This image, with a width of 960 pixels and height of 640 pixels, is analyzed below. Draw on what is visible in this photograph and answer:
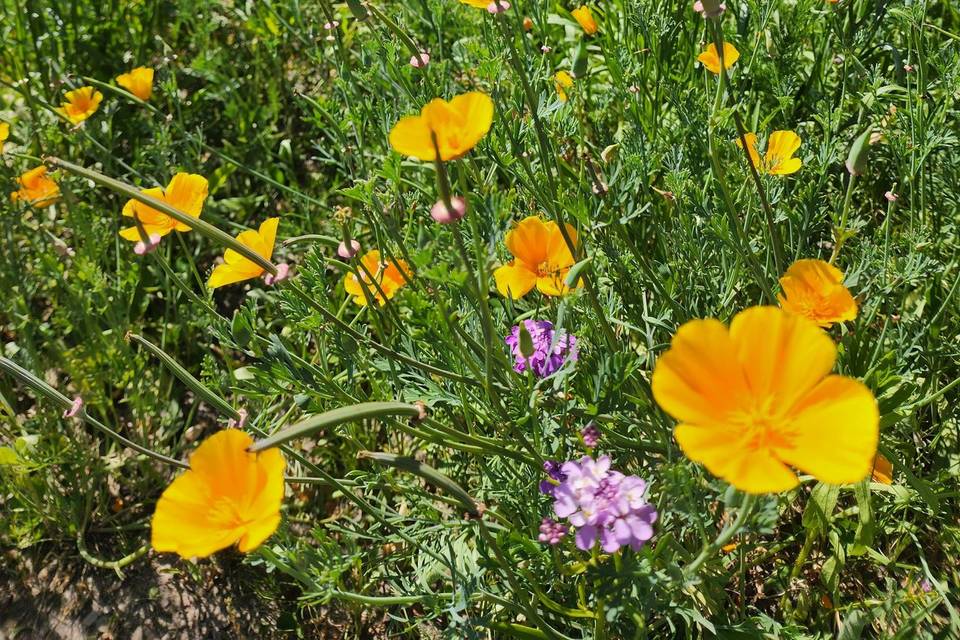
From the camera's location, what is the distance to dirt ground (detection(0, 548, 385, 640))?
241 cm

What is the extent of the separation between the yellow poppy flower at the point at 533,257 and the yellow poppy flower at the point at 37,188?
1.72m

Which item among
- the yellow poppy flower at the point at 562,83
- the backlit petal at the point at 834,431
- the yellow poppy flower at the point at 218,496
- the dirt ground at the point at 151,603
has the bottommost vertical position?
the dirt ground at the point at 151,603

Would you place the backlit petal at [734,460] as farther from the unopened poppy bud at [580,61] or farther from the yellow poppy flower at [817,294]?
the unopened poppy bud at [580,61]

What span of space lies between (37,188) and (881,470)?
2.80 meters

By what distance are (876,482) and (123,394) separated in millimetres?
2505

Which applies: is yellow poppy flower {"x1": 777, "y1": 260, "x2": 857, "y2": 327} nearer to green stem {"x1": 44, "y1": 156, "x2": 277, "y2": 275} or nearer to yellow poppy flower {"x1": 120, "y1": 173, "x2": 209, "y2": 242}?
green stem {"x1": 44, "y1": 156, "x2": 277, "y2": 275}

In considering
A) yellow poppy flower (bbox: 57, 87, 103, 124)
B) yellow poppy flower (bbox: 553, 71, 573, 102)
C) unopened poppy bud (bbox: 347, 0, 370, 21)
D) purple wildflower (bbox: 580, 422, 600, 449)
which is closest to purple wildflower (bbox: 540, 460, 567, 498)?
purple wildflower (bbox: 580, 422, 600, 449)

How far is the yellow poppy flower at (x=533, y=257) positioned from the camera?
6.19 ft

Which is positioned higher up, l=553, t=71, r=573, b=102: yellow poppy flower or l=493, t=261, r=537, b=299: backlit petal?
l=553, t=71, r=573, b=102: yellow poppy flower

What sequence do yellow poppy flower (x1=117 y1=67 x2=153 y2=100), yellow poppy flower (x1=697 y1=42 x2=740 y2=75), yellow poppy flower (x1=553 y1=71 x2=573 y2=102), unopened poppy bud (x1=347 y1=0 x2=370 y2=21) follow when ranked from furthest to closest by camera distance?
yellow poppy flower (x1=117 y1=67 x2=153 y2=100) → yellow poppy flower (x1=553 y1=71 x2=573 y2=102) → yellow poppy flower (x1=697 y1=42 x2=740 y2=75) → unopened poppy bud (x1=347 y1=0 x2=370 y2=21)

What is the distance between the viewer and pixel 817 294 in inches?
71.9

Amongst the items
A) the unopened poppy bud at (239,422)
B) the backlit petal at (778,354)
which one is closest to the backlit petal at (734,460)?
the backlit petal at (778,354)

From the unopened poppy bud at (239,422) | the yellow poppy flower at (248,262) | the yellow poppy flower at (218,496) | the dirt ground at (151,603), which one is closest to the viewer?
the yellow poppy flower at (218,496)

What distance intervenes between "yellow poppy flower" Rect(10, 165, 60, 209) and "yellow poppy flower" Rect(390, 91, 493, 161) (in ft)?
5.83
